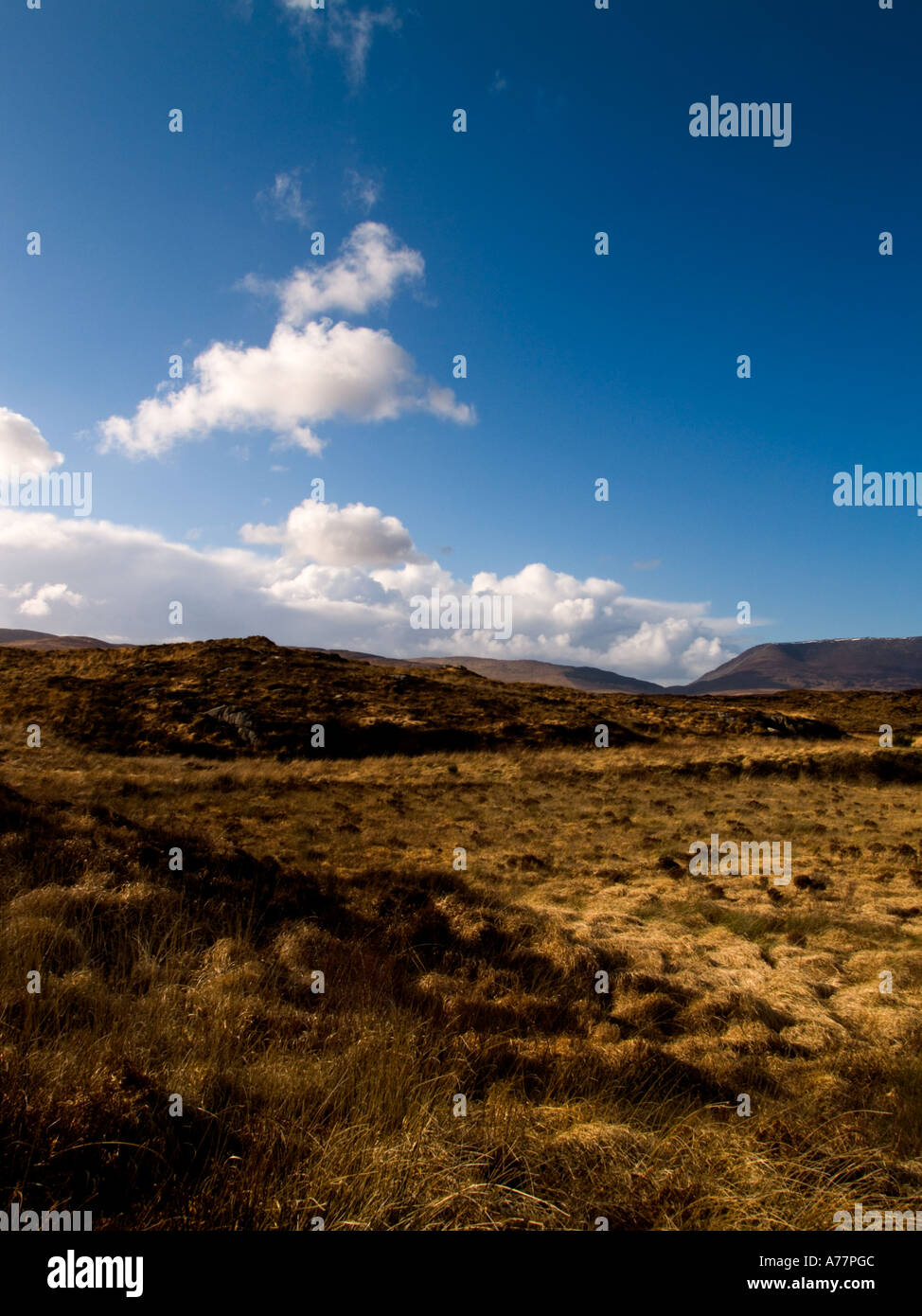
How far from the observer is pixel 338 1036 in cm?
450

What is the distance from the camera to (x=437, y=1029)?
507 centimetres

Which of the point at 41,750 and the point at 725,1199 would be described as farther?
the point at 41,750

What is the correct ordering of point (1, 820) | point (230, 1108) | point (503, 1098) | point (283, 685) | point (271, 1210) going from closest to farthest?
point (271, 1210) < point (230, 1108) < point (503, 1098) < point (1, 820) < point (283, 685)

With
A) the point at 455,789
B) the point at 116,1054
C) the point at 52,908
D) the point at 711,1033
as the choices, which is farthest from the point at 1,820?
the point at 455,789

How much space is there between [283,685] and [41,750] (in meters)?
17.4

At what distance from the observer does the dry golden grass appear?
121 inches

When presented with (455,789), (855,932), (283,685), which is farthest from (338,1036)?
(283,685)

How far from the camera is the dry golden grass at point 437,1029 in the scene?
3.09 metres

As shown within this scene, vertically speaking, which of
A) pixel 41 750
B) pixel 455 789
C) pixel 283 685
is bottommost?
pixel 455 789

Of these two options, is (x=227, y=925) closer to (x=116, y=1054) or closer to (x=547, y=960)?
(x=116, y=1054)

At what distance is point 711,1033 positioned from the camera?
6074 millimetres

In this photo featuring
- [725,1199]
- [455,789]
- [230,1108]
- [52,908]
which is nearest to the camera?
[725,1199]

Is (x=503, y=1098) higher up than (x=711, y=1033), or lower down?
higher up

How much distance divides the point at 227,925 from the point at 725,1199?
5.42 m
